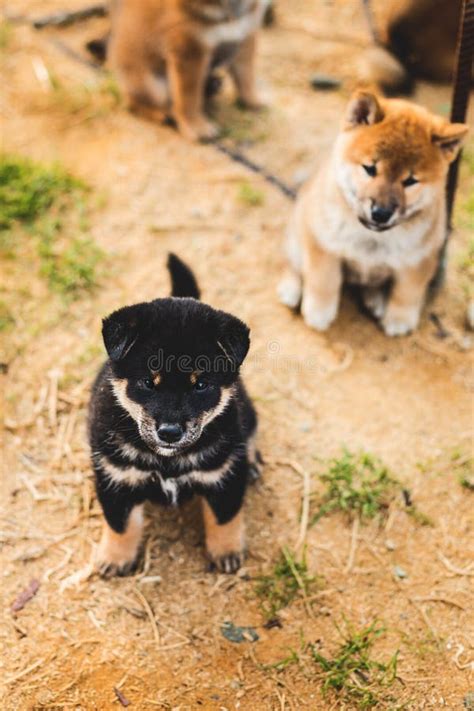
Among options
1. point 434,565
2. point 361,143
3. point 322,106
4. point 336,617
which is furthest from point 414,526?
point 322,106

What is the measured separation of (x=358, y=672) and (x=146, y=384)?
5.06ft

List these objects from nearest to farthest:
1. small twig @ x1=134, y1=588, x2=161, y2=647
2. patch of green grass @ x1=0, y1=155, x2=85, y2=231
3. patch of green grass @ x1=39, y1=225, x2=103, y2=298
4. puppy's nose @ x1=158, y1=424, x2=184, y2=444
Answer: puppy's nose @ x1=158, y1=424, x2=184, y2=444, small twig @ x1=134, y1=588, x2=161, y2=647, patch of green grass @ x1=39, y1=225, x2=103, y2=298, patch of green grass @ x1=0, y1=155, x2=85, y2=231

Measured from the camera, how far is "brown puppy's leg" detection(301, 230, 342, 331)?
445 cm

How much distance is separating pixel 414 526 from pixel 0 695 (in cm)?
208

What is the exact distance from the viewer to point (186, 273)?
356 cm

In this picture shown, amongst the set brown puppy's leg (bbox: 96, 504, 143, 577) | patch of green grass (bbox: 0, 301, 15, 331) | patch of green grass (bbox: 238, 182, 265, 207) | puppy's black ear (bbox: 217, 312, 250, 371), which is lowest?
brown puppy's leg (bbox: 96, 504, 143, 577)

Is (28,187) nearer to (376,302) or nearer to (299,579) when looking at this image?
(376,302)

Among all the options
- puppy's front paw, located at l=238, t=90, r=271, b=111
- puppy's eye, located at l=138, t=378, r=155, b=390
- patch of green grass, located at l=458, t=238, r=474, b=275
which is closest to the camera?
puppy's eye, located at l=138, t=378, r=155, b=390

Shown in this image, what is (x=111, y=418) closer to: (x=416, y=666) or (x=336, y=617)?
(x=336, y=617)

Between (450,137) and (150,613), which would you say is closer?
(150,613)

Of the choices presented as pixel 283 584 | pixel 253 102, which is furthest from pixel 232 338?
pixel 253 102

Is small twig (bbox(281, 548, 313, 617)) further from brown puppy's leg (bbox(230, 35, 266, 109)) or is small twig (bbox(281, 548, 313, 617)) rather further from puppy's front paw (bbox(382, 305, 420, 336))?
brown puppy's leg (bbox(230, 35, 266, 109))

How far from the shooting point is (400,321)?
4668 millimetres

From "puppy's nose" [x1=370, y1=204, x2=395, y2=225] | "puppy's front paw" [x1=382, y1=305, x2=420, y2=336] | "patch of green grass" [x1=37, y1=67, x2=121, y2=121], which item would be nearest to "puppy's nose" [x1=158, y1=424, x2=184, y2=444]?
"puppy's nose" [x1=370, y1=204, x2=395, y2=225]
